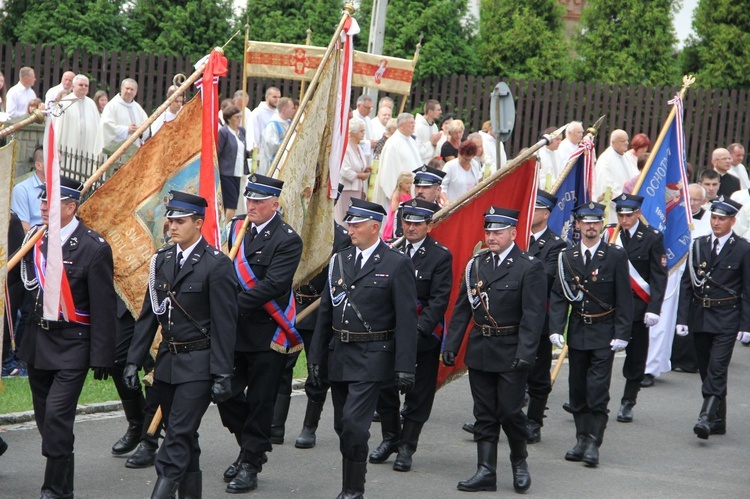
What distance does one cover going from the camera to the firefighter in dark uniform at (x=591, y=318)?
32.2 ft

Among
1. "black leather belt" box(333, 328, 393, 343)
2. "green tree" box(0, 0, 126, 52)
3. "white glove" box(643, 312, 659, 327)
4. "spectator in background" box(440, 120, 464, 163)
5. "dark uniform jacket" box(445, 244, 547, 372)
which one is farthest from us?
"green tree" box(0, 0, 126, 52)

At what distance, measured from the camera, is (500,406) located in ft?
28.8

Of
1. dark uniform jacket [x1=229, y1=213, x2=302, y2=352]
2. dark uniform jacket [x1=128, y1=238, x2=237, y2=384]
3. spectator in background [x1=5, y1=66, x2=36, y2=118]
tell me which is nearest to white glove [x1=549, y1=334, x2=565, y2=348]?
dark uniform jacket [x1=229, y1=213, x2=302, y2=352]

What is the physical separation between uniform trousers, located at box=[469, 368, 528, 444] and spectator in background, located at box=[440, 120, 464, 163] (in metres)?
9.20

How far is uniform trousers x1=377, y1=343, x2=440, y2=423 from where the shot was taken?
372 inches

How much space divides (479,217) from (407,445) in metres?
2.19

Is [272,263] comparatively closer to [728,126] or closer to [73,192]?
[73,192]

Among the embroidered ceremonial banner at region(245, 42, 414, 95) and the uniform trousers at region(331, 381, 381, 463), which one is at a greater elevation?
the embroidered ceremonial banner at region(245, 42, 414, 95)

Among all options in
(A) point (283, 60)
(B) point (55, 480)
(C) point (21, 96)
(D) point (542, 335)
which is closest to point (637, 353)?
(D) point (542, 335)

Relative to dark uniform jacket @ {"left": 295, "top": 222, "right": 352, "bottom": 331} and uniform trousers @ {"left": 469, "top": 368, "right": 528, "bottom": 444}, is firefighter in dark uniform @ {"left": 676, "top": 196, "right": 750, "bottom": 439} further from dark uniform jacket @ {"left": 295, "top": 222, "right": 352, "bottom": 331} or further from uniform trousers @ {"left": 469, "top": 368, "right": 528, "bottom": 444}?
dark uniform jacket @ {"left": 295, "top": 222, "right": 352, "bottom": 331}

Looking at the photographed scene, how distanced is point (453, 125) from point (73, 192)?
33.7 feet

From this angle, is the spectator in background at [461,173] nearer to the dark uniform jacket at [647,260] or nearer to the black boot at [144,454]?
the dark uniform jacket at [647,260]

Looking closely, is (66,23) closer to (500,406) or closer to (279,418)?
(279,418)

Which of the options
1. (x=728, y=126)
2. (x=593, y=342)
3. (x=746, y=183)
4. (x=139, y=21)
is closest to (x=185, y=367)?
(x=593, y=342)
